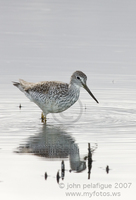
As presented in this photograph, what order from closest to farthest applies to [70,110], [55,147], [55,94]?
[55,147] → [55,94] → [70,110]

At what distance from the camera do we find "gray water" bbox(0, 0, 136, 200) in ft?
31.5

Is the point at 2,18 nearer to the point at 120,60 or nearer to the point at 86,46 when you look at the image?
the point at 86,46

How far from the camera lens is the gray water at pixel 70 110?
9602 mm

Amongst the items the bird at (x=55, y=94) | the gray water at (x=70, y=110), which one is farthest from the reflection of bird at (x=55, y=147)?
the bird at (x=55, y=94)

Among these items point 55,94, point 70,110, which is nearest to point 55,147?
point 55,94

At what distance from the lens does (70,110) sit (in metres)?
16.1

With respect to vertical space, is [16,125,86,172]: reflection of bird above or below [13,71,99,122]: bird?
below

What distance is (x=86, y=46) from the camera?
82.7 feet

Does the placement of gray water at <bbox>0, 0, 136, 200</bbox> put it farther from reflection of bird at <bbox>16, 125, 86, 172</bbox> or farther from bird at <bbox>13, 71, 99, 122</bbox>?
bird at <bbox>13, 71, 99, 122</bbox>

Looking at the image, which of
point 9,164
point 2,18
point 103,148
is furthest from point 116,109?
point 2,18

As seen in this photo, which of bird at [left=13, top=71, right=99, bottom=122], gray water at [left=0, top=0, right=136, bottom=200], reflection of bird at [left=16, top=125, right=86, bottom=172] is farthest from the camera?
bird at [left=13, top=71, right=99, bottom=122]

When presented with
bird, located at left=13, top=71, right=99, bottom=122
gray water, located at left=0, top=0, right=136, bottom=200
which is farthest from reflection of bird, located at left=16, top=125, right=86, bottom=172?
bird, located at left=13, top=71, right=99, bottom=122

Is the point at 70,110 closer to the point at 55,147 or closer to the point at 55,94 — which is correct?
the point at 55,94

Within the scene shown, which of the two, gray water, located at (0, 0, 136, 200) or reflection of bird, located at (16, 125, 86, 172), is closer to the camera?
gray water, located at (0, 0, 136, 200)
